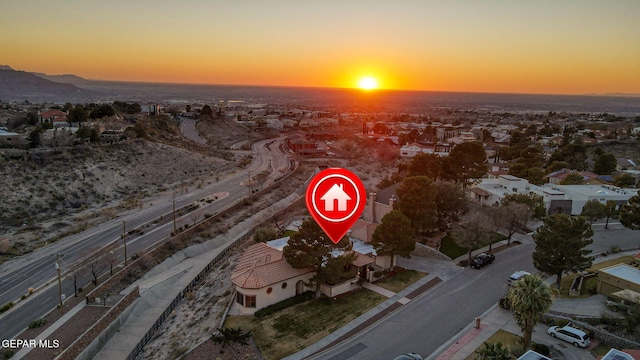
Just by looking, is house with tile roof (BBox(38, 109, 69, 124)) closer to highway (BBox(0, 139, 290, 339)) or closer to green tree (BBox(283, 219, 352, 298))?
highway (BBox(0, 139, 290, 339))

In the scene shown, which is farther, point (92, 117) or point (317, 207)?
point (92, 117)

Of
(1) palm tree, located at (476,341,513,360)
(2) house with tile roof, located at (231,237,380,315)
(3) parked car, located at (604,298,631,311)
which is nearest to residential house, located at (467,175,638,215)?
(3) parked car, located at (604,298,631,311)

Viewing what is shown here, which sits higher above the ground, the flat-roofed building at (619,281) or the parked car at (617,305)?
the flat-roofed building at (619,281)

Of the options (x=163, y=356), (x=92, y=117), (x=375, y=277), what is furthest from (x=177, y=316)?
(x=92, y=117)

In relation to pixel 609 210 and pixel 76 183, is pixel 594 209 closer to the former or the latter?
pixel 609 210

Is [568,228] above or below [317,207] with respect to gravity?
below

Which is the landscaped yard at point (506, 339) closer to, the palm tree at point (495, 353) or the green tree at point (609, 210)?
the palm tree at point (495, 353)

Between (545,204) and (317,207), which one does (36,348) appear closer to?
(317,207)

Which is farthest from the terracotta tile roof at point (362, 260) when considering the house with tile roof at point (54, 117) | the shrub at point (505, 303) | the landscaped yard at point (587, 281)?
the house with tile roof at point (54, 117)
